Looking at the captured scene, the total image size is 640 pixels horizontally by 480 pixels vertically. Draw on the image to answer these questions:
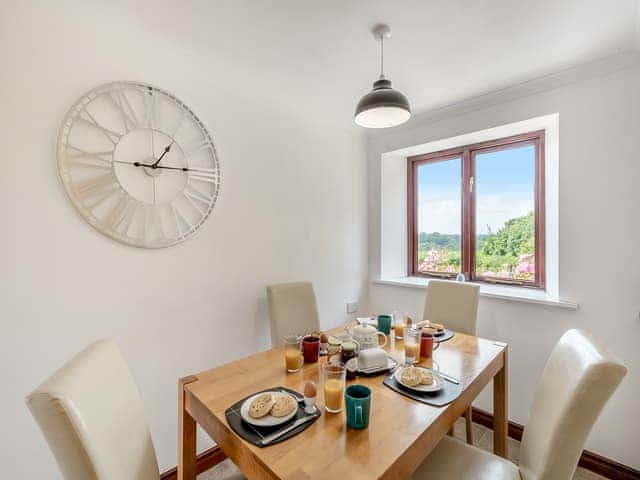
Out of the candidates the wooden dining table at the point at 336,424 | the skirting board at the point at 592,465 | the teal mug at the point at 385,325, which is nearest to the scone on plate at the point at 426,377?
the wooden dining table at the point at 336,424

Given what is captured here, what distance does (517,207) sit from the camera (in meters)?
2.46

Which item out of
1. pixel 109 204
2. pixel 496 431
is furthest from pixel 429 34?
pixel 496 431

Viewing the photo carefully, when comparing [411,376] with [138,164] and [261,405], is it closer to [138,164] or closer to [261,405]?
[261,405]

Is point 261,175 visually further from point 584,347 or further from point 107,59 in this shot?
point 584,347

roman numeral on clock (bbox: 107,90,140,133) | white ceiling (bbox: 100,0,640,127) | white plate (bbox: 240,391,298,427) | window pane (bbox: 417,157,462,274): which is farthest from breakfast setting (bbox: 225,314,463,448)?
white ceiling (bbox: 100,0,640,127)

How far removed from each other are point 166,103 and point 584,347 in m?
2.22

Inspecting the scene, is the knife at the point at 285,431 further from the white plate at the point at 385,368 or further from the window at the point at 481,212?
the window at the point at 481,212

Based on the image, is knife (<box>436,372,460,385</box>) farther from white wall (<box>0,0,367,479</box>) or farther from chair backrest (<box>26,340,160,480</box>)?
white wall (<box>0,0,367,479</box>)

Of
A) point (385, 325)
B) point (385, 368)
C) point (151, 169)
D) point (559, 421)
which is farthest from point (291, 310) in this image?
point (559, 421)

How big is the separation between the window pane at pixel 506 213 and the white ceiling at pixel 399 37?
0.68m

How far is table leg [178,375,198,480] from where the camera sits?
115 cm

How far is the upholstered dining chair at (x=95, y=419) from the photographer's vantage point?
2.27 ft

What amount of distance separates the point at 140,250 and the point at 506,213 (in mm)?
2723

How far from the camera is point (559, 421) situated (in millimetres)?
897
